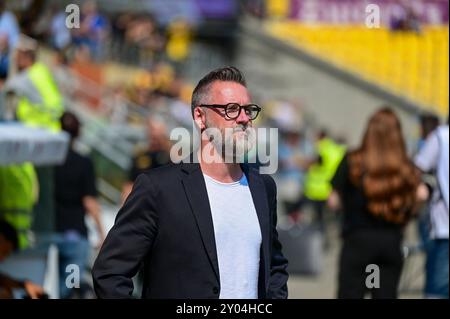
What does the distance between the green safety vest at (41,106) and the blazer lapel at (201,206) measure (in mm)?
6336

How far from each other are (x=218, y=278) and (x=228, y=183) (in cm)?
36

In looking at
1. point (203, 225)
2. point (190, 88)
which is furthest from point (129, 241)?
point (190, 88)

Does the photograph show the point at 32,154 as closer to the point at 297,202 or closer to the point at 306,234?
the point at 306,234

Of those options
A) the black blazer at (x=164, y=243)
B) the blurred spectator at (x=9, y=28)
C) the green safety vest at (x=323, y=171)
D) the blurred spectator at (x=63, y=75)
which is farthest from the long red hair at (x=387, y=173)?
the blurred spectator at (x=63, y=75)

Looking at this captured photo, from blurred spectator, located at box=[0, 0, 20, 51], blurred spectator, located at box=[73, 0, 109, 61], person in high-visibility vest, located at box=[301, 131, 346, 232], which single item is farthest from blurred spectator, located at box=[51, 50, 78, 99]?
blurred spectator, located at box=[0, 0, 20, 51]

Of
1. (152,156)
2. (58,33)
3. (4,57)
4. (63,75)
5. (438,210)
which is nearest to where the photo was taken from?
(438,210)

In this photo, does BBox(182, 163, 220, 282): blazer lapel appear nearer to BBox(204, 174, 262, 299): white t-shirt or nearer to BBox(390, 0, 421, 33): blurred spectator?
BBox(204, 174, 262, 299): white t-shirt

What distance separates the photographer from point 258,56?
910 inches

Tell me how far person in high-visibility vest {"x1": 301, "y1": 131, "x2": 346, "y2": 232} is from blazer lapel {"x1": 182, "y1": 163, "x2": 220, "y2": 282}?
42.9ft

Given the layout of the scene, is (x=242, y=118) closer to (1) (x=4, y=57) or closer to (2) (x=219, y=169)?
(2) (x=219, y=169)

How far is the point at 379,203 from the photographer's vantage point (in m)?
7.24

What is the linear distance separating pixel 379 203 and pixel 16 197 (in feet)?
9.96

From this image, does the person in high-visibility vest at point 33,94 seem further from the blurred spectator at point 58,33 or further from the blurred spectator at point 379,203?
the blurred spectator at point 58,33

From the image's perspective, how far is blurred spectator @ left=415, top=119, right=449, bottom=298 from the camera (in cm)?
734
